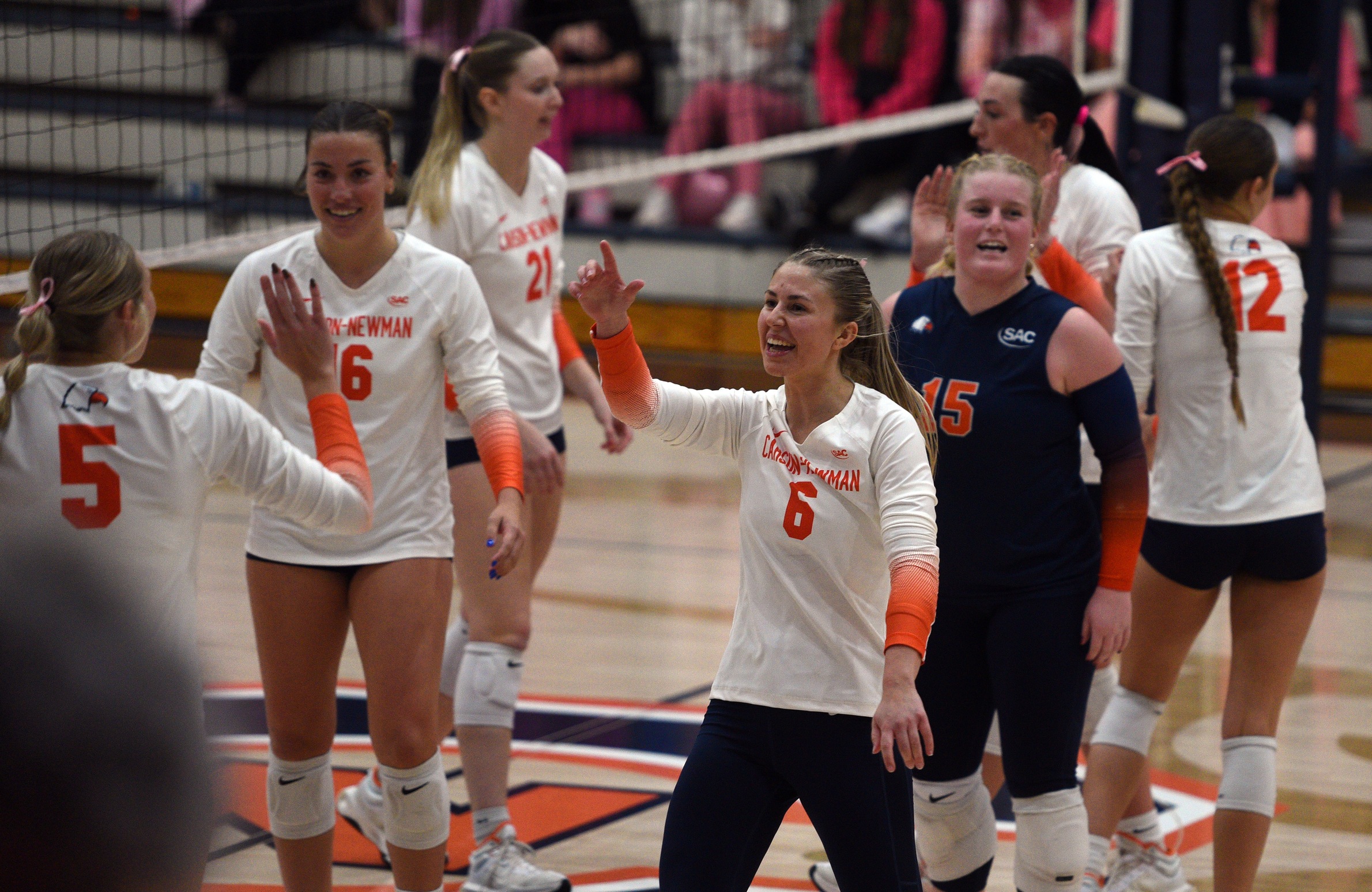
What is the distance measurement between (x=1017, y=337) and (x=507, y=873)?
A: 1.68 meters

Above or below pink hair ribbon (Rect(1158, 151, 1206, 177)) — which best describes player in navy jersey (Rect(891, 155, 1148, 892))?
below

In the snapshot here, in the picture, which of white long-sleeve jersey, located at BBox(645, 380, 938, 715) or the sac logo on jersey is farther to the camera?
the sac logo on jersey

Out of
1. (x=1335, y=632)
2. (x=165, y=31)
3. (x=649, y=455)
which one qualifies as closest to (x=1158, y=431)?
(x=1335, y=632)

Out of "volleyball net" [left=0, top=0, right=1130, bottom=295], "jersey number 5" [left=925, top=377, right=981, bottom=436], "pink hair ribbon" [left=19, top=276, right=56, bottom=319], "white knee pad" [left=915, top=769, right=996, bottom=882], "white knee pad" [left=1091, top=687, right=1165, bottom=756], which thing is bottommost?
"white knee pad" [left=915, top=769, right=996, bottom=882]

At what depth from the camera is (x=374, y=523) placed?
323 cm

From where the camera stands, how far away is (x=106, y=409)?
2.53 meters

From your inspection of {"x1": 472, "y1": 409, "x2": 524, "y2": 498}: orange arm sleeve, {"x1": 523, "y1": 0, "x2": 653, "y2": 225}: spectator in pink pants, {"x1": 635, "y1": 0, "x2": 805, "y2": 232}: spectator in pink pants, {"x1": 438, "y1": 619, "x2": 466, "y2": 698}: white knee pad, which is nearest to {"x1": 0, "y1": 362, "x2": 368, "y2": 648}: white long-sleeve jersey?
{"x1": 472, "y1": 409, "x2": 524, "y2": 498}: orange arm sleeve

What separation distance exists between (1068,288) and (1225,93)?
335cm

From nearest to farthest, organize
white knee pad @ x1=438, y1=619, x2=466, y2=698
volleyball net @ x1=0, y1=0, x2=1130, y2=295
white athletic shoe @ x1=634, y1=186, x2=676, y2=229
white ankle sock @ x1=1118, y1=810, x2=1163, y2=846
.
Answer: white ankle sock @ x1=1118, y1=810, x2=1163, y2=846 < white knee pad @ x1=438, y1=619, x2=466, y2=698 < volleyball net @ x1=0, y1=0, x2=1130, y2=295 < white athletic shoe @ x1=634, y1=186, x2=676, y2=229

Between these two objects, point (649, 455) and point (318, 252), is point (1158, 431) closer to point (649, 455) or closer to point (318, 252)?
point (318, 252)

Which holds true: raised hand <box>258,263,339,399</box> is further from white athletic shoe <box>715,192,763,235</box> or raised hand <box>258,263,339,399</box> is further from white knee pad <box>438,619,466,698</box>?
white athletic shoe <box>715,192,763,235</box>

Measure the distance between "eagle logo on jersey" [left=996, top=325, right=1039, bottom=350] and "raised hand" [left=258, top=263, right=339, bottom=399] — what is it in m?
1.25

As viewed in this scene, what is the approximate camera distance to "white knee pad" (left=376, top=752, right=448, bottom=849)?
324 centimetres

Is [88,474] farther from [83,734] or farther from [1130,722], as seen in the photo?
[1130,722]
